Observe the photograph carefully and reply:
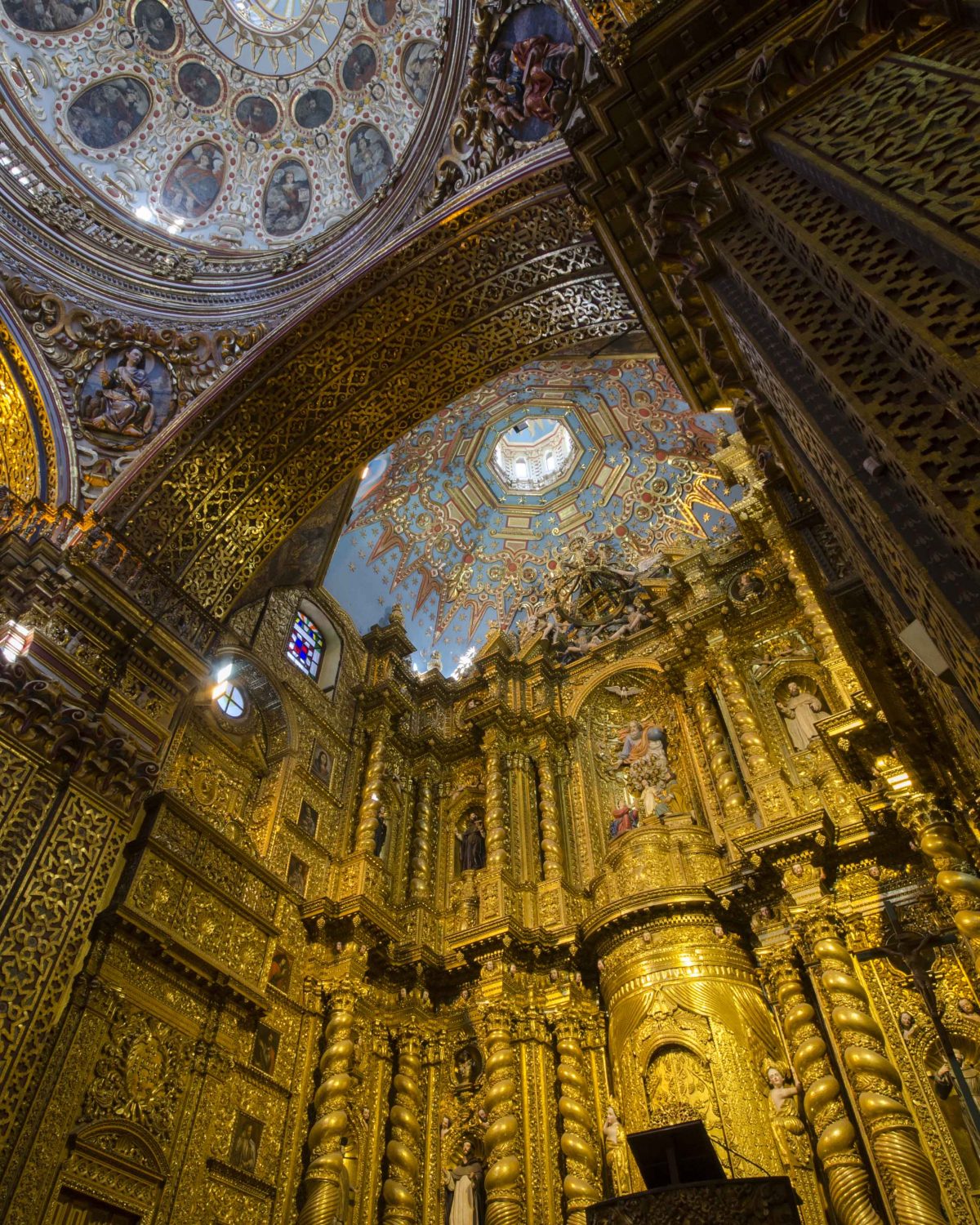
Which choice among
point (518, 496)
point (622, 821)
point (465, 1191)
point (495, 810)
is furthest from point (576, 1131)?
point (518, 496)

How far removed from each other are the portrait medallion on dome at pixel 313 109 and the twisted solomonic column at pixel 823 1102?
13.7 metres

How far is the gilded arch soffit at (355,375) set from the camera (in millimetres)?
9711

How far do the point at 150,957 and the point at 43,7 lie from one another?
43.0ft

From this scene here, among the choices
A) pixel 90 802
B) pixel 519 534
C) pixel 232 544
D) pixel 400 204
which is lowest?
pixel 90 802

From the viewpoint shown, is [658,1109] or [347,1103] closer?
[658,1109]

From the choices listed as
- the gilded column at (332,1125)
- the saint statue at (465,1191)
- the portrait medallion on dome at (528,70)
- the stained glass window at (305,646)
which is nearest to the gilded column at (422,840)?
the gilded column at (332,1125)

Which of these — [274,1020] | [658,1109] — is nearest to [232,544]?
[274,1020]

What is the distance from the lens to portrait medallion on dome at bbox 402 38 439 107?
10.9 meters

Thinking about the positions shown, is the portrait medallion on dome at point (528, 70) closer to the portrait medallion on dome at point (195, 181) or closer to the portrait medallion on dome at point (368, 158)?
the portrait medallion on dome at point (368, 158)

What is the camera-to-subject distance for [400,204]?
414 inches

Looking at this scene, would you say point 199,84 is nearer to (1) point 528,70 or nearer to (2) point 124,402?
(2) point 124,402

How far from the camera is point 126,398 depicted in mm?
10359

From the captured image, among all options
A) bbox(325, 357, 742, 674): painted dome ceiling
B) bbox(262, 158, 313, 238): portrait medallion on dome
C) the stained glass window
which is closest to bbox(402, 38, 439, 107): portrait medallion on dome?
bbox(262, 158, 313, 238): portrait medallion on dome

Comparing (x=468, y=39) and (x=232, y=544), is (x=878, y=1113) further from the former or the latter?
(x=468, y=39)
